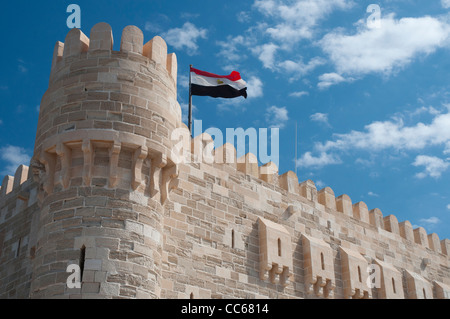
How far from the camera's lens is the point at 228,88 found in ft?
54.4

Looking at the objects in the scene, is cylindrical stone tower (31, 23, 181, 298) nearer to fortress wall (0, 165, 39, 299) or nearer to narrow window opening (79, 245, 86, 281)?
narrow window opening (79, 245, 86, 281)

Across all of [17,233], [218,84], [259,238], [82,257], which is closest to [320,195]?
[259,238]

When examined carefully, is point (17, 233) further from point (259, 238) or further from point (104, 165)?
point (259, 238)

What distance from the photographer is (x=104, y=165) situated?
424 inches

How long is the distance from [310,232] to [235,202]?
251 cm

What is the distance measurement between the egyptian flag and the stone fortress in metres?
2.49

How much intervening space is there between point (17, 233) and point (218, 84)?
642cm

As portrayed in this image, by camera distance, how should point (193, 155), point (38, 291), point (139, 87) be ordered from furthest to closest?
point (193, 155)
point (139, 87)
point (38, 291)

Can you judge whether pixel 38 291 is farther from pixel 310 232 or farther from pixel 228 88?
pixel 228 88

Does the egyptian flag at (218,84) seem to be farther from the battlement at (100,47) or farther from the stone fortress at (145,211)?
the battlement at (100,47)

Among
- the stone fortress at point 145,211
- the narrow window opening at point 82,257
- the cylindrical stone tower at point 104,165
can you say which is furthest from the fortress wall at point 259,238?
the narrow window opening at point 82,257

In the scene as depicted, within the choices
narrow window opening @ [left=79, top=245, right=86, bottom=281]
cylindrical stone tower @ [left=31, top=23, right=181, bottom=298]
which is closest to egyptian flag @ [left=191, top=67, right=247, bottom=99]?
cylindrical stone tower @ [left=31, top=23, right=181, bottom=298]

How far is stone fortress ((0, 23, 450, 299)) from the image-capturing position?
1021 cm
